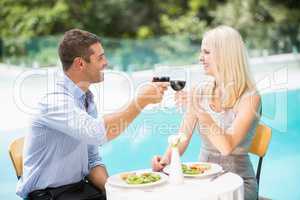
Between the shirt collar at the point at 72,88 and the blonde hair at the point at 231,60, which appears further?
the blonde hair at the point at 231,60

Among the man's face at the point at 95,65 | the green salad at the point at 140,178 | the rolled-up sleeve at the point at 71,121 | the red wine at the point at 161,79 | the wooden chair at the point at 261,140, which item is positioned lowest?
the green salad at the point at 140,178

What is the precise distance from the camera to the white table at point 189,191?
2283mm

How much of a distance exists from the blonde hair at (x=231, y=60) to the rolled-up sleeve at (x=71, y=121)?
2.64 feet

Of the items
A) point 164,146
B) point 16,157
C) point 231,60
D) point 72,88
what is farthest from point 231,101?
point 164,146

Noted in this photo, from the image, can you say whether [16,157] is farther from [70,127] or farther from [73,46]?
[73,46]

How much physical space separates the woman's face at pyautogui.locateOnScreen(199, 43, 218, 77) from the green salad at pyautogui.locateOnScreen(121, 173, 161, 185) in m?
0.79

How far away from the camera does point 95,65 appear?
279 centimetres

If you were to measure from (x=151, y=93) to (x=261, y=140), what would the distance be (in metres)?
0.85

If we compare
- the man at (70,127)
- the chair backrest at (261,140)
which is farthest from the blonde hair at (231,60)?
the man at (70,127)

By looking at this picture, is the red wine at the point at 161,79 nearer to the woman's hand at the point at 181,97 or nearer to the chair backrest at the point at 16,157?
the woman's hand at the point at 181,97

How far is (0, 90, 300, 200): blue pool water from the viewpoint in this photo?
5520 mm

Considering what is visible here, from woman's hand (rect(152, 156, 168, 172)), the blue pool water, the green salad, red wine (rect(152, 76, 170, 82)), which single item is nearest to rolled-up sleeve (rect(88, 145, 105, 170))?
woman's hand (rect(152, 156, 168, 172))

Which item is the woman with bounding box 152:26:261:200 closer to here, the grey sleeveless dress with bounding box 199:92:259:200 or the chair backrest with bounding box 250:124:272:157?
the grey sleeveless dress with bounding box 199:92:259:200

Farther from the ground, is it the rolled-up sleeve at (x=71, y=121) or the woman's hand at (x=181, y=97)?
the woman's hand at (x=181, y=97)
